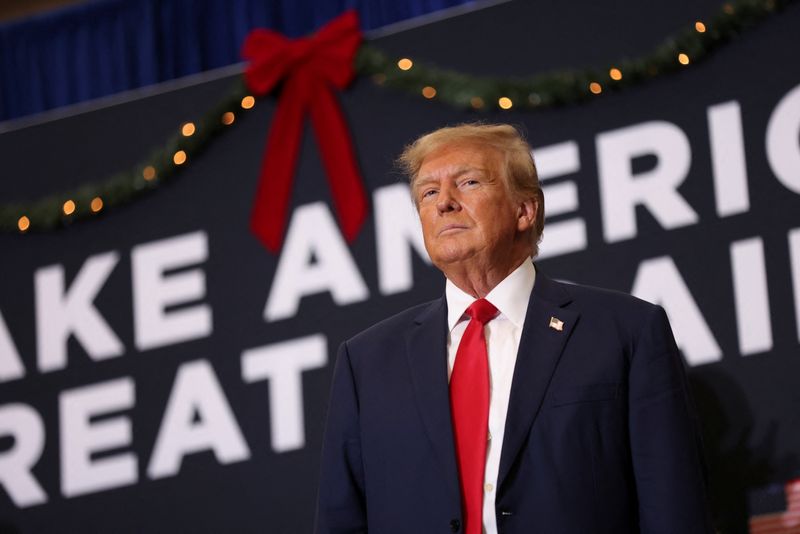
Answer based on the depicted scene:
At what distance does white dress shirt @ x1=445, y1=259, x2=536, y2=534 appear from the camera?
2.37m

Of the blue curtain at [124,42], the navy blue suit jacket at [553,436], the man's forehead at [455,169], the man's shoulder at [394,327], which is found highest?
the blue curtain at [124,42]

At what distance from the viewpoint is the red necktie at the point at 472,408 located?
235 centimetres

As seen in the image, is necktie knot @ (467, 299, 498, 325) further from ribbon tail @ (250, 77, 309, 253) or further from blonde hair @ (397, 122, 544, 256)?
ribbon tail @ (250, 77, 309, 253)

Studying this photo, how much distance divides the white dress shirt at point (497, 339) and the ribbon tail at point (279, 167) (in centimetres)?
173

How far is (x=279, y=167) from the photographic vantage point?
14.1ft

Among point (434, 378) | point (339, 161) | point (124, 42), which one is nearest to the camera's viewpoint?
point (434, 378)

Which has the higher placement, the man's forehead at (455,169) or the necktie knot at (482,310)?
the man's forehead at (455,169)

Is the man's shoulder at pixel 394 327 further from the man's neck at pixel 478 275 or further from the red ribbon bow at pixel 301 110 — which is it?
the red ribbon bow at pixel 301 110

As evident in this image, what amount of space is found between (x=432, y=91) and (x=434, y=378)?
1.78 meters

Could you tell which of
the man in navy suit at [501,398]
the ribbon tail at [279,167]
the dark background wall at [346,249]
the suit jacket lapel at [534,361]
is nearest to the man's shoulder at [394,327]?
the man in navy suit at [501,398]

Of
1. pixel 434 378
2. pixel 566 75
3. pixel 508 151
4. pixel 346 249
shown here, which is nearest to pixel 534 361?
pixel 434 378

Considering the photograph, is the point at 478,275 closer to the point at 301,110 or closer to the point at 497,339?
the point at 497,339

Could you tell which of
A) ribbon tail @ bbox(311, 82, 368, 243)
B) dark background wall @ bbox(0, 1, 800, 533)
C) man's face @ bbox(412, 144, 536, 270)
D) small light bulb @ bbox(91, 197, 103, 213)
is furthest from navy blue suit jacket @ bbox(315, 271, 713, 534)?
small light bulb @ bbox(91, 197, 103, 213)

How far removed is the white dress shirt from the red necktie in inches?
0.5
